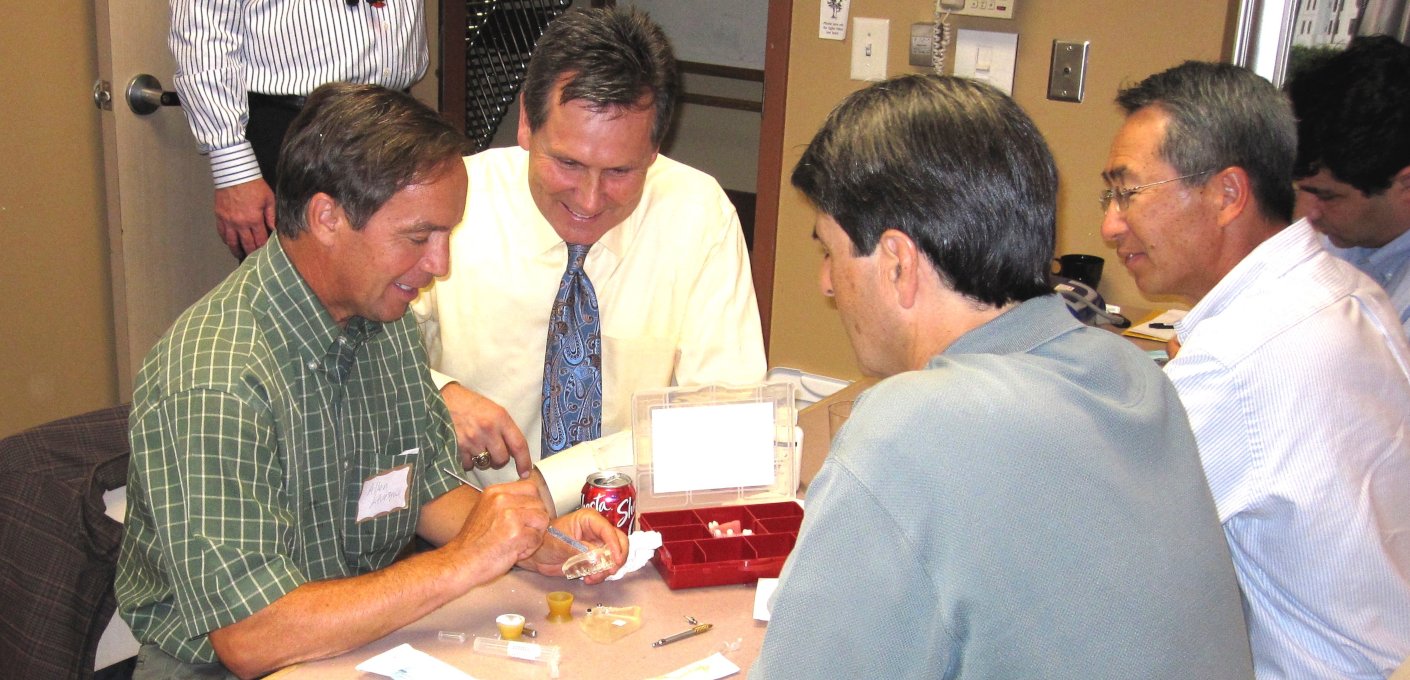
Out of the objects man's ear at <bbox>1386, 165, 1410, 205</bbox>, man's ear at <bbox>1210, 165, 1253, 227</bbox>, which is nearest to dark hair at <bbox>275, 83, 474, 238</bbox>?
man's ear at <bbox>1210, 165, 1253, 227</bbox>

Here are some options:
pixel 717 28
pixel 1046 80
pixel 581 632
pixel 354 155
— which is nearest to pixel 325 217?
pixel 354 155

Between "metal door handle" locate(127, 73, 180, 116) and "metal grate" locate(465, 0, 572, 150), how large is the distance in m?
1.84

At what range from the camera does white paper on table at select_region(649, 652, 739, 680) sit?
133 cm

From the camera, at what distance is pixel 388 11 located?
279 centimetres

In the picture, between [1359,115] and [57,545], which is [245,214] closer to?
[57,545]

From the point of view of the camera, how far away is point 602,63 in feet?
6.31

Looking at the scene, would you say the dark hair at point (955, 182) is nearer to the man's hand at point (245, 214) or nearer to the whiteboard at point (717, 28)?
the man's hand at point (245, 214)

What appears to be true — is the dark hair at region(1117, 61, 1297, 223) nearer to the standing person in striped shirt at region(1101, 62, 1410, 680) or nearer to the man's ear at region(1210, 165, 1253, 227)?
the man's ear at region(1210, 165, 1253, 227)

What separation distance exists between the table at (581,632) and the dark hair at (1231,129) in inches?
41.9

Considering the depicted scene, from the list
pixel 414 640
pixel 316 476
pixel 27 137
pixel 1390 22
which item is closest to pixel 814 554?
pixel 414 640

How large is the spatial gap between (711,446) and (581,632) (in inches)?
15.1

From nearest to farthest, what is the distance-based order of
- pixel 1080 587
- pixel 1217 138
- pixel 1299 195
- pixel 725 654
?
pixel 1080 587 < pixel 725 654 < pixel 1217 138 < pixel 1299 195

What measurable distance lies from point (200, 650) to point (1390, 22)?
363cm

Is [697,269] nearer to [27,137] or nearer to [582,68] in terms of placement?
[582,68]
